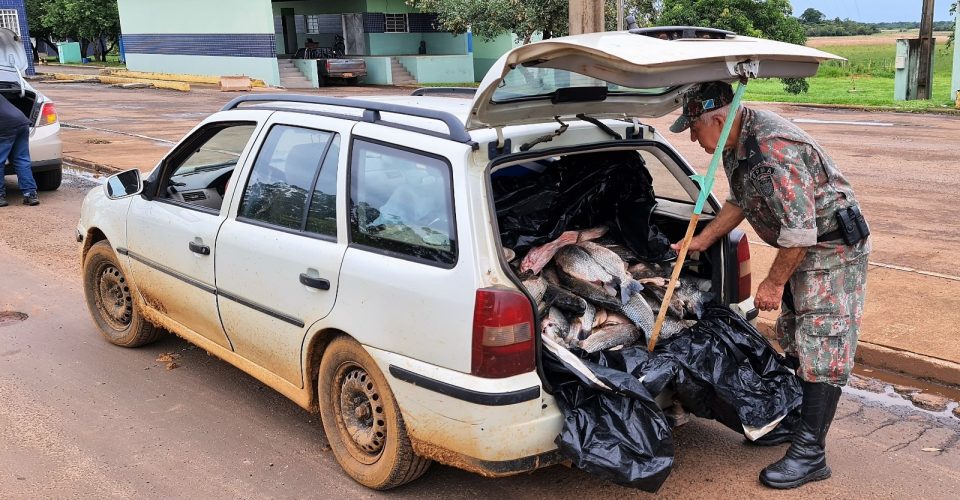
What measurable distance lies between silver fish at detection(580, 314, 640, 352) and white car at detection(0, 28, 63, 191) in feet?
31.2

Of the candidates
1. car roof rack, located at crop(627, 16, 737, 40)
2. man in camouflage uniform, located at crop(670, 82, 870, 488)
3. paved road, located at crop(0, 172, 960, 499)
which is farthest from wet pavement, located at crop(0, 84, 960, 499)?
car roof rack, located at crop(627, 16, 737, 40)

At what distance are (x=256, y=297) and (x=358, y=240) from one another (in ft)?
2.50

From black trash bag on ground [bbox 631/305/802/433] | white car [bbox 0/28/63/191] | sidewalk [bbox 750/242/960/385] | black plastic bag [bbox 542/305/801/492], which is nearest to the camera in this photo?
black plastic bag [bbox 542/305/801/492]

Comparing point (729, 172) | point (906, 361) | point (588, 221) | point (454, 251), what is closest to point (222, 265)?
point (454, 251)

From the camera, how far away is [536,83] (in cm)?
371

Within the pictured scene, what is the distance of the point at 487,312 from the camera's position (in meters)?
3.25

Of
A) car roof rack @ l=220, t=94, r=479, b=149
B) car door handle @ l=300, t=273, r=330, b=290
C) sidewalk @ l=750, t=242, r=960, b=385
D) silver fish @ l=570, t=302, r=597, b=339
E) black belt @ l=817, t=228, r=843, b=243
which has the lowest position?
sidewalk @ l=750, t=242, r=960, b=385

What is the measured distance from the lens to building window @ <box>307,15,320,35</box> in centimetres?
3694

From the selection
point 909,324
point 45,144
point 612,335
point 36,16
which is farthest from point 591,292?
point 36,16

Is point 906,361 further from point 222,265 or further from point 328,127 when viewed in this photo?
point 222,265

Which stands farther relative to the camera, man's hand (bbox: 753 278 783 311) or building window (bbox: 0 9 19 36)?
building window (bbox: 0 9 19 36)

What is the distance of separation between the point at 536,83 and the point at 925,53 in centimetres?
2203

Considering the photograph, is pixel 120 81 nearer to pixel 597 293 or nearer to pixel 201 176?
pixel 201 176

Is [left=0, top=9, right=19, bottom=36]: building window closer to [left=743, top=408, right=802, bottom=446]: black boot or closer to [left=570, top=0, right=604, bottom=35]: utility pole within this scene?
[left=570, top=0, right=604, bottom=35]: utility pole
